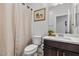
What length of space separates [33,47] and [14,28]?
40 centimetres

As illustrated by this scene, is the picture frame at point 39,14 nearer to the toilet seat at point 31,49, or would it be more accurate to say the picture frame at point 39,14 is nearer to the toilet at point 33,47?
the toilet at point 33,47

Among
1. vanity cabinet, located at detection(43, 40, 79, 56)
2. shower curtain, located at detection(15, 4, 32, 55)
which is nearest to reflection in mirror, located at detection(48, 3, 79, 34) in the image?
vanity cabinet, located at detection(43, 40, 79, 56)

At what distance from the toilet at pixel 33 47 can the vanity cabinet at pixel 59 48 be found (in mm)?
108

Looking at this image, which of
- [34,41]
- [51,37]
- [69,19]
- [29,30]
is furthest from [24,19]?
[69,19]

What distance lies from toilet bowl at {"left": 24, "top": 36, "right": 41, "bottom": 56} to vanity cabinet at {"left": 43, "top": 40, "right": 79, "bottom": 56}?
0.40 feet

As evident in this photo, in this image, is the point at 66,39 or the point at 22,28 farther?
the point at 22,28

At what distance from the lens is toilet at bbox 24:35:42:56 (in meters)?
1.89

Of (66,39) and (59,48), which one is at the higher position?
(66,39)

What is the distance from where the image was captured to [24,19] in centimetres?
192

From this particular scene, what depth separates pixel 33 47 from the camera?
1.89 m

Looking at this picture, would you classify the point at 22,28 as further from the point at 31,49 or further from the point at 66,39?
the point at 66,39

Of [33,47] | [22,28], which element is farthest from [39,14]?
[33,47]

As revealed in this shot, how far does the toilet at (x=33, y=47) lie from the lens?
1.89 m

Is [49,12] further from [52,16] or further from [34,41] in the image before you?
[34,41]
